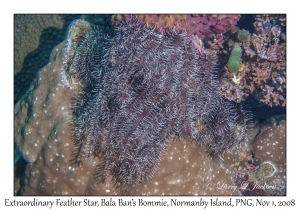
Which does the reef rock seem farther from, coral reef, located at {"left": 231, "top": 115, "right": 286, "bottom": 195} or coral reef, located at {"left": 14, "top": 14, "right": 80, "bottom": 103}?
coral reef, located at {"left": 14, "top": 14, "right": 80, "bottom": 103}

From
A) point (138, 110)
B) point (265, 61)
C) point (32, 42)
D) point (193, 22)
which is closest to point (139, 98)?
point (138, 110)

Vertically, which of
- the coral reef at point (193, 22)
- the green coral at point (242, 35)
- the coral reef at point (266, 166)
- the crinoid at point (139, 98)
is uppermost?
the coral reef at point (193, 22)

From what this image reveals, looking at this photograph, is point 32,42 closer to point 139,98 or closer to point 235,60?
point 139,98

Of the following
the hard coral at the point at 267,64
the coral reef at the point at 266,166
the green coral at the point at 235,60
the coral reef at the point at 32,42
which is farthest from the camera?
the coral reef at the point at 32,42

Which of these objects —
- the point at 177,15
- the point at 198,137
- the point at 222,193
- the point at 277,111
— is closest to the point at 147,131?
the point at 198,137

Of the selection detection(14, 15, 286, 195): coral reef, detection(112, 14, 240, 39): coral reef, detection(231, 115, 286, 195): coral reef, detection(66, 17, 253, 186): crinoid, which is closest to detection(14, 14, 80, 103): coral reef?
detection(14, 15, 286, 195): coral reef

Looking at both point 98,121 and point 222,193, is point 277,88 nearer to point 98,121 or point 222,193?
point 222,193

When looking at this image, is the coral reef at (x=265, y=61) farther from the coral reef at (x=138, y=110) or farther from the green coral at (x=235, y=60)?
the green coral at (x=235, y=60)

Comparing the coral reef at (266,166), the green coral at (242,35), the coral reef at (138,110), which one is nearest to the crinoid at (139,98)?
the coral reef at (138,110)
